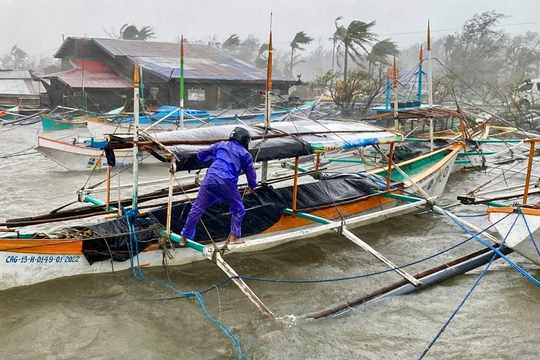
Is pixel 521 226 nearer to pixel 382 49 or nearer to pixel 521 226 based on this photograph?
pixel 521 226

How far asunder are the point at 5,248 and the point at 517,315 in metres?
5.96

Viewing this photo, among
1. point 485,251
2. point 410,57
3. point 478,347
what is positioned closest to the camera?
point 478,347

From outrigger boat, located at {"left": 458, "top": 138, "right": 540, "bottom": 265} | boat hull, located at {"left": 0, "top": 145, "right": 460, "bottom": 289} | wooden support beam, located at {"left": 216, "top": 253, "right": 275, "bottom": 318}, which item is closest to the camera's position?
wooden support beam, located at {"left": 216, "top": 253, "right": 275, "bottom": 318}

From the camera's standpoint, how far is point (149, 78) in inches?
1087

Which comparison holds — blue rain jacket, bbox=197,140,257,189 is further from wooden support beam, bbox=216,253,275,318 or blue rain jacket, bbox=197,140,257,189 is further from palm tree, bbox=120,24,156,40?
palm tree, bbox=120,24,156,40

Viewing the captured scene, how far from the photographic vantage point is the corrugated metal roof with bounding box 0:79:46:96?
108 ft

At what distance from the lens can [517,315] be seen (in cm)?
596

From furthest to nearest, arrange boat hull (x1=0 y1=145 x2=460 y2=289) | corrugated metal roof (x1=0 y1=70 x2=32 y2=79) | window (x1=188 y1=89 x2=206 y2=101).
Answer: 1. corrugated metal roof (x1=0 y1=70 x2=32 y2=79)
2. window (x1=188 y1=89 x2=206 y2=101)
3. boat hull (x1=0 y1=145 x2=460 y2=289)

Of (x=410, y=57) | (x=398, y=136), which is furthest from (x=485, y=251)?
(x=410, y=57)

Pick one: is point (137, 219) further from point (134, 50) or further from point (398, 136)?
point (134, 50)

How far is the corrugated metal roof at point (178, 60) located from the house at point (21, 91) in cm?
315

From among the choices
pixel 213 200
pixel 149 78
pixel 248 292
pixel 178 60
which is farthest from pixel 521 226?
pixel 178 60

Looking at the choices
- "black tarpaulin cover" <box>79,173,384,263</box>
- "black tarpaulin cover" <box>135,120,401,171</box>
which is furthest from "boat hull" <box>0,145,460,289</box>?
"black tarpaulin cover" <box>135,120,401,171</box>

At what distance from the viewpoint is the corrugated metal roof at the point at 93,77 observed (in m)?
27.1
